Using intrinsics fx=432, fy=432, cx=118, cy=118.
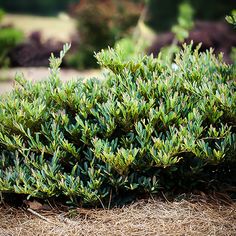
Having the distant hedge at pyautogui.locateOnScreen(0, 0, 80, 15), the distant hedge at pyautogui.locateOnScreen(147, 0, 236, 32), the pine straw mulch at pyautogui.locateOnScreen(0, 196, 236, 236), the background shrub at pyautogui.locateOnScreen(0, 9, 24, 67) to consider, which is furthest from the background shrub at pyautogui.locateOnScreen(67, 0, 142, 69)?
the distant hedge at pyautogui.locateOnScreen(0, 0, 80, 15)

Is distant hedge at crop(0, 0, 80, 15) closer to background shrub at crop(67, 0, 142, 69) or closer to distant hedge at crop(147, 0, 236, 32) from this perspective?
distant hedge at crop(147, 0, 236, 32)

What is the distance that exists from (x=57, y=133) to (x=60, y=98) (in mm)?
272

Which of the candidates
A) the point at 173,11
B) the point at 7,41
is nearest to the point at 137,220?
the point at 7,41

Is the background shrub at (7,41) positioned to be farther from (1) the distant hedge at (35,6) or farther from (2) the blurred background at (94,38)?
(1) the distant hedge at (35,6)

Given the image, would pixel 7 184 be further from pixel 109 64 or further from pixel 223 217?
pixel 223 217

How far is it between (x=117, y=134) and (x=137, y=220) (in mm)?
616

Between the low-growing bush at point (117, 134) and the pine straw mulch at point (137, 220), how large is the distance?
12 cm

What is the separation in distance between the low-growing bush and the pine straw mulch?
0.41 feet

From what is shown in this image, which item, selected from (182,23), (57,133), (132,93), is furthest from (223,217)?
(182,23)

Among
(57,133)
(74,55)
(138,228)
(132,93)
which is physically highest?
(132,93)

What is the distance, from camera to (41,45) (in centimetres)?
1155

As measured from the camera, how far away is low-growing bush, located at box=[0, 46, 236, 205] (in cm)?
288

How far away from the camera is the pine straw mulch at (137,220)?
111 inches

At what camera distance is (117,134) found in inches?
122
